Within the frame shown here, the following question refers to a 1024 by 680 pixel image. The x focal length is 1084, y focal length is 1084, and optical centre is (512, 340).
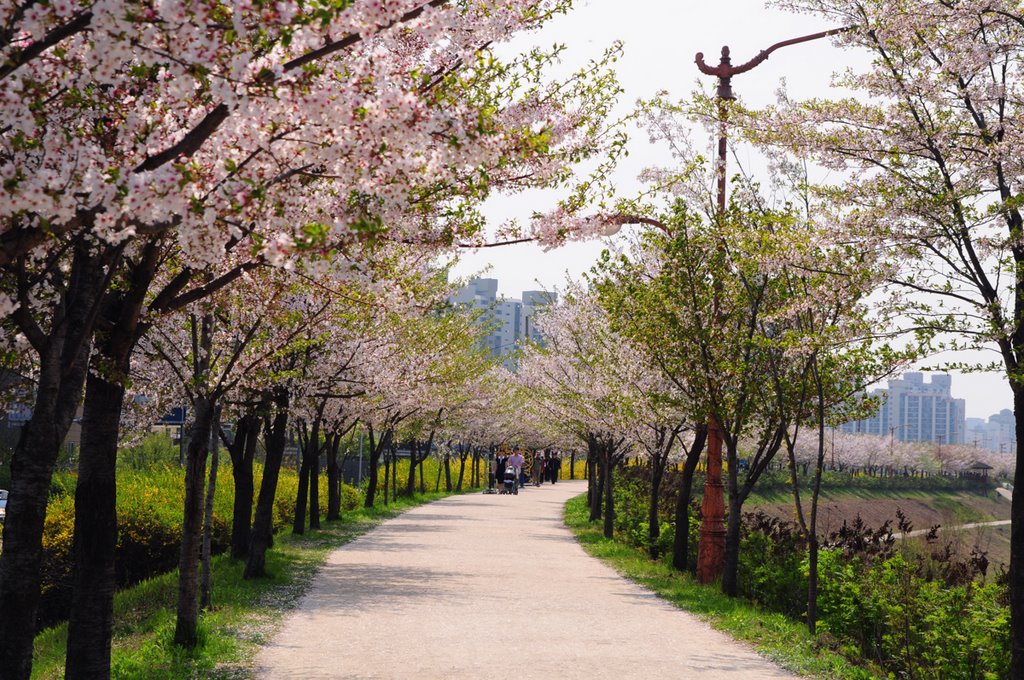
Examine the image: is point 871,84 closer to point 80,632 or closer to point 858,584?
point 858,584

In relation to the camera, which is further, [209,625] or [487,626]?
[487,626]

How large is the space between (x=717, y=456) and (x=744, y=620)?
369cm

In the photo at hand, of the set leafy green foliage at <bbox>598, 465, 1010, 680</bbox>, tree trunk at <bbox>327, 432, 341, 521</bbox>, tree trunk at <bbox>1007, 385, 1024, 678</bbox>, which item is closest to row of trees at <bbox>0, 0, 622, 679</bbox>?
tree trunk at <bbox>1007, 385, 1024, 678</bbox>

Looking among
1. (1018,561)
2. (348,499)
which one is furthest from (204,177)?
(348,499)

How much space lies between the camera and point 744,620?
492 inches

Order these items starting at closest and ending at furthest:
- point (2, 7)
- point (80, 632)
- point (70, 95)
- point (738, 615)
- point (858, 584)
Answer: point (2, 7) < point (70, 95) < point (80, 632) < point (858, 584) < point (738, 615)

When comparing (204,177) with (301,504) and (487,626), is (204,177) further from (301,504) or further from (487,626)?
(301,504)

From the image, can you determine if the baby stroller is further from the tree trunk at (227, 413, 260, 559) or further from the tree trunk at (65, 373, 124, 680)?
the tree trunk at (65, 373, 124, 680)

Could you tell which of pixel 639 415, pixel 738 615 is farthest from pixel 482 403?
pixel 738 615

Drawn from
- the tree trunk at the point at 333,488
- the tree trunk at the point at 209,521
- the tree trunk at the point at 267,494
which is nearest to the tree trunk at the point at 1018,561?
the tree trunk at the point at 209,521

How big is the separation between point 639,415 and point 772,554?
4.59 metres

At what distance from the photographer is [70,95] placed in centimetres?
500

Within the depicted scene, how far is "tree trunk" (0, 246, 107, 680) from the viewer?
21.9 ft

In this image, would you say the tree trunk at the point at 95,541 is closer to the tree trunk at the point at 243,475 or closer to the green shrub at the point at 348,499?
the tree trunk at the point at 243,475
